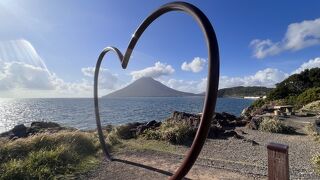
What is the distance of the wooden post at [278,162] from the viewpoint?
5078mm

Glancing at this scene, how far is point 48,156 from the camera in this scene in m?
8.72

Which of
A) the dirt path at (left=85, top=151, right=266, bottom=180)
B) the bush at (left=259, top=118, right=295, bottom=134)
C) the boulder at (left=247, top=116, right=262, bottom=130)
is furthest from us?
the boulder at (left=247, top=116, right=262, bottom=130)

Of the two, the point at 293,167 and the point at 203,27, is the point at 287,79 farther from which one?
the point at 203,27

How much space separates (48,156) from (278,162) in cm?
635

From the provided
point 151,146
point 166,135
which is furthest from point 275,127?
point 151,146

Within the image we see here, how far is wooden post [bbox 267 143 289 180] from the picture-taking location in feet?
16.7

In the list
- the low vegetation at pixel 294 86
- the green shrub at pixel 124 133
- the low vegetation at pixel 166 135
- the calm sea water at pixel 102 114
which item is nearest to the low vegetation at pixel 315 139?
the low vegetation at pixel 166 135

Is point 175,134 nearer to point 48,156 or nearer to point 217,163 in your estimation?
point 217,163

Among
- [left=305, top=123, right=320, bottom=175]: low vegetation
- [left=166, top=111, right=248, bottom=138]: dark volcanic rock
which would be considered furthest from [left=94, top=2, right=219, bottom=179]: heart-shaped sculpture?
[left=166, top=111, right=248, bottom=138]: dark volcanic rock

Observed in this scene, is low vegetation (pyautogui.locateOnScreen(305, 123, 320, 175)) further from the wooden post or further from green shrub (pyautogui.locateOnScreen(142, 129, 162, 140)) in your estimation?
green shrub (pyautogui.locateOnScreen(142, 129, 162, 140))

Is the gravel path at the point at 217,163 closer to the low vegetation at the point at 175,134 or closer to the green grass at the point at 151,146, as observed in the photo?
the green grass at the point at 151,146

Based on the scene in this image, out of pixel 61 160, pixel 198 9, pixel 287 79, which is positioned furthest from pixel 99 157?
pixel 287 79

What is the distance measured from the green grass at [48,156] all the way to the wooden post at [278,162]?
5.35 meters

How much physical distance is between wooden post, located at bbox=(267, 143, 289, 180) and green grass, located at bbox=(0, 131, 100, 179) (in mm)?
5355
